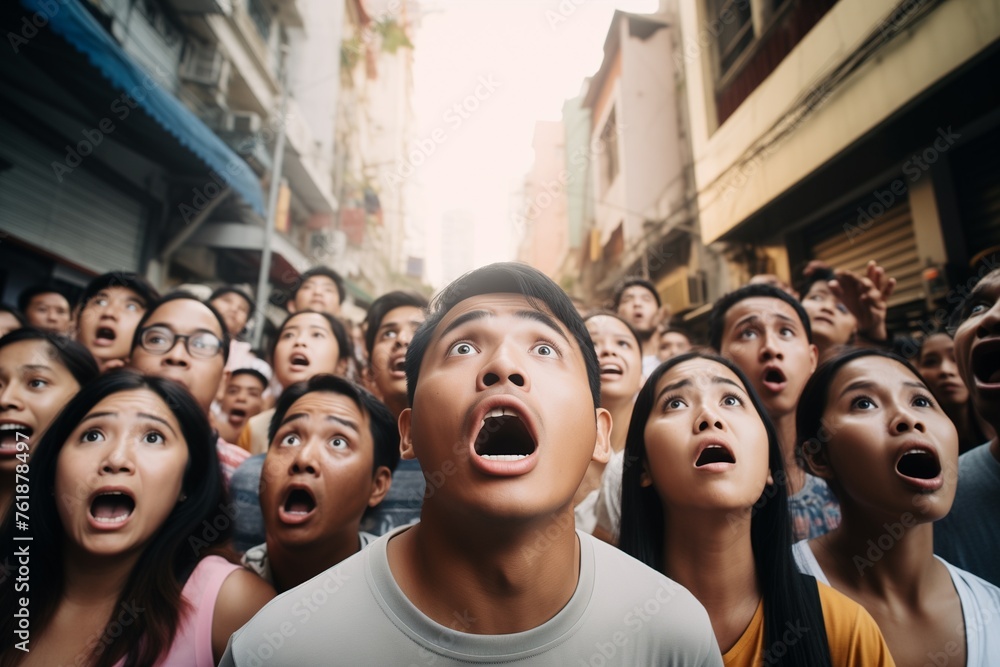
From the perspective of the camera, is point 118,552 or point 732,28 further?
point 732,28

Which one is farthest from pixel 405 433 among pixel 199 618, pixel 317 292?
pixel 317 292

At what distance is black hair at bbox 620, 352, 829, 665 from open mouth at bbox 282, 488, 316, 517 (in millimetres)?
1380

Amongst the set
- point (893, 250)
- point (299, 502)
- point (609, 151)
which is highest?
point (609, 151)

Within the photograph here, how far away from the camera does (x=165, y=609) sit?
1800mm

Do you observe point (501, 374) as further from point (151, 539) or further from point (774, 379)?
point (774, 379)

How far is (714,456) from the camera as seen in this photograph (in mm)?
1866

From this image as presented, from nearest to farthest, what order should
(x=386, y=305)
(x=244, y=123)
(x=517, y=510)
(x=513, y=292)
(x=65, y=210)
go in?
(x=517, y=510) → (x=513, y=292) → (x=386, y=305) → (x=65, y=210) → (x=244, y=123)

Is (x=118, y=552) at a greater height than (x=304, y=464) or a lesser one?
lesser

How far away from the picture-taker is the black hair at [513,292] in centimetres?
154

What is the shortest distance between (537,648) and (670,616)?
1.29ft

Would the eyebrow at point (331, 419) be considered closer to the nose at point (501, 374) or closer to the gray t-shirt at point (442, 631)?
the gray t-shirt at point (442, 631)

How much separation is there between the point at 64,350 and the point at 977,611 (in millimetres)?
4371

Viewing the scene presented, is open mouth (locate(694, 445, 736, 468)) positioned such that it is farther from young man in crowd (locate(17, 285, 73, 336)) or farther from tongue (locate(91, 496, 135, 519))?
young man in crowd (locate(17, 285, 73, 336))

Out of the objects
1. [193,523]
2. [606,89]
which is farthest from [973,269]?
[606,89]
